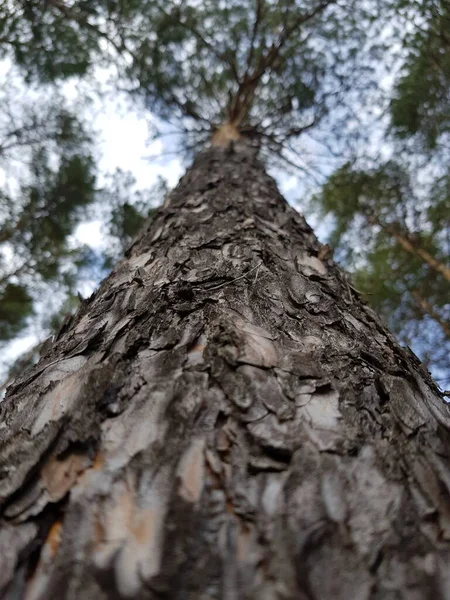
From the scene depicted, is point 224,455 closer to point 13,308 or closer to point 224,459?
point 224,459

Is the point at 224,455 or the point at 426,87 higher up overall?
the point at 426,87

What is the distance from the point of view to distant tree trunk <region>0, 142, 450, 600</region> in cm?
57

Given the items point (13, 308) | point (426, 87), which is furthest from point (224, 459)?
point (13, 308)

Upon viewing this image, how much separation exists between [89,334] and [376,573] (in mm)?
835

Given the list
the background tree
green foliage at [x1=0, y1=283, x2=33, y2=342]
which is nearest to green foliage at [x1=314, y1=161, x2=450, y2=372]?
the background tree

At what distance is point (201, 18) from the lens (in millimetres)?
5531

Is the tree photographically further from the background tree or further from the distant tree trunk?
the background tree

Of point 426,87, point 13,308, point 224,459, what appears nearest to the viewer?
point 224,459

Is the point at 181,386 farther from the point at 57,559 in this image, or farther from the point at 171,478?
the point at 57,559

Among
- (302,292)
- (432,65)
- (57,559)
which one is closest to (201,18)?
(432,65)

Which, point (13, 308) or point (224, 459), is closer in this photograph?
point (224, 459)

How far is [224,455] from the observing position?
2.32ft

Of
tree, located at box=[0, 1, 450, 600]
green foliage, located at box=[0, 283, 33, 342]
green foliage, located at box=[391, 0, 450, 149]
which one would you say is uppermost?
green foliage, located at box=[391, 0, 450, 149]

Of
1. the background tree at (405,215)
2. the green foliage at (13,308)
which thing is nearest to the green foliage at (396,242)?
the background tree at (405,215)
